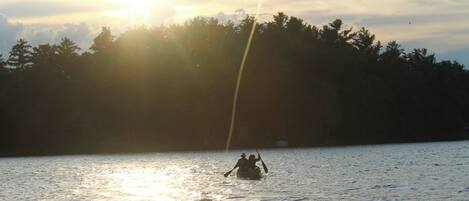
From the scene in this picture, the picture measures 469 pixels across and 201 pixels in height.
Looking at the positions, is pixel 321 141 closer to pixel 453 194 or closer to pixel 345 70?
pixel 345 70

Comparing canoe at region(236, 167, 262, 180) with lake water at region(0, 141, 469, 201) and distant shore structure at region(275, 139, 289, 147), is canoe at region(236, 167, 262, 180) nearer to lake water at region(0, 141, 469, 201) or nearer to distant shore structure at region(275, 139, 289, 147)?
lake water at region(0, 141, 469, 201)

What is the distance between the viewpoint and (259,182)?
147 ft

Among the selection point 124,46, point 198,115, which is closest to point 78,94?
point 124,46

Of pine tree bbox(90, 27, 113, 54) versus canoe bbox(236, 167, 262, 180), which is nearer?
canoe bbox(236, 167, 262, 180)

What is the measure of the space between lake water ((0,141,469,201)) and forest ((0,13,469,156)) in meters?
40.0

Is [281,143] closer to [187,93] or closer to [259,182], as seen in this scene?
[187,93]

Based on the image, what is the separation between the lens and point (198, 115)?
103438 mm

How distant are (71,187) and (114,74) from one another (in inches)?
2447

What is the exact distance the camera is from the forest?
104m

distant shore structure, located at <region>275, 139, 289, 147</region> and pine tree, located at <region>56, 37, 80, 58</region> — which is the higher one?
pine tree, located at <region>56, 37, 80, 58</region>

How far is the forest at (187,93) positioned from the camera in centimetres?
10356

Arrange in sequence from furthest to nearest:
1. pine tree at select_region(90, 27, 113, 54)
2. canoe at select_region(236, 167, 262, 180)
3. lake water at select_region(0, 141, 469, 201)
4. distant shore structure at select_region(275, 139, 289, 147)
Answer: pine tree at select_region(90, 27, 113, 54)
distant shore structure at select_region(275, 139, 289, 147)
canoe at select_region(236, 167, 262, 180)
lake water at select_region(0, 141, 469, 201)

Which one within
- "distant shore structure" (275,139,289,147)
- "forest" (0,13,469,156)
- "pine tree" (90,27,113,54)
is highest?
"pine tree" (90,27,113,54)

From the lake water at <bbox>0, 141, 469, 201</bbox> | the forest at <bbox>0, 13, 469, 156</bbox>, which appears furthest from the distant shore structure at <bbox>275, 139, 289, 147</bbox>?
the lake water at <bbox>0, 141, 469, 201</bbox>
